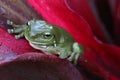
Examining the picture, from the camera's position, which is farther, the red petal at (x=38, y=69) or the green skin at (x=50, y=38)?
the green skin at (x=50, y=38)

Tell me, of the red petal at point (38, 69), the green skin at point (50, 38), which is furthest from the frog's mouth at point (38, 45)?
the red petal at point (38, 69)

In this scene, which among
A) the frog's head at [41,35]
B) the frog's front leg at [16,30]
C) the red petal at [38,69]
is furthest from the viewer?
the frog's head at [41,35]

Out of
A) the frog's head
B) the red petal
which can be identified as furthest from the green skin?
the red petal

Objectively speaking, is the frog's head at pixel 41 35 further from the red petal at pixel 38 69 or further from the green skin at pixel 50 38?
the red petal at pixel 38 69

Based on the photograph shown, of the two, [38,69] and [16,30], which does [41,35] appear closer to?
[16,30]

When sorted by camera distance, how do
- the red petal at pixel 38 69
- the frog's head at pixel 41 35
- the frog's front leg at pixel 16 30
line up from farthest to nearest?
the frog's head at pixel 41 35 < the frog's front leg at pixel 16 30 < the red petal at pixel 38 69

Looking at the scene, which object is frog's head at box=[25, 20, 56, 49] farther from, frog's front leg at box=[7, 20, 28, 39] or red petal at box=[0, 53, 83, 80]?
red petal at box=[0, 53, 83, 80]

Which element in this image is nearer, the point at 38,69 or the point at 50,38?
the point at 38,69

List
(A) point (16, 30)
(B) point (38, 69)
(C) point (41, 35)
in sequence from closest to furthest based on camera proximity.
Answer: (B) point (38, 69), (A) point (16, 30), (C) point (41, 35)

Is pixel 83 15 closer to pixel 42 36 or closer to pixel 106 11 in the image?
pixel 106 11

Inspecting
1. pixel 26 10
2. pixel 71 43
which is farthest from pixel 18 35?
pixel 71 43

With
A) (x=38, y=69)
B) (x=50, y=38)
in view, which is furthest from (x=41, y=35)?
(x=38, y=69)
